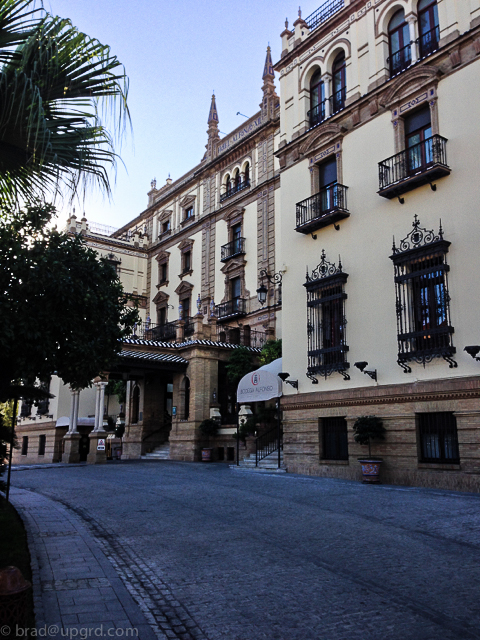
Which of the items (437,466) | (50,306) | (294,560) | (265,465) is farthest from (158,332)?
(294,560)

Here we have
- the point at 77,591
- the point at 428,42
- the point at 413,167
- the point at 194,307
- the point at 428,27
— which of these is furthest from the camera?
the point at 194,307

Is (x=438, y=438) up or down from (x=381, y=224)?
down

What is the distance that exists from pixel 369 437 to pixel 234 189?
68.9ft

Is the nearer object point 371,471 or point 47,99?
point 47,99

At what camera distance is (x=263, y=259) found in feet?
96.9

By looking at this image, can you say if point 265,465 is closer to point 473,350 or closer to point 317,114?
point 473,350

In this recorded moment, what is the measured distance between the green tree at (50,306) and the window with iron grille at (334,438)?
9443mm

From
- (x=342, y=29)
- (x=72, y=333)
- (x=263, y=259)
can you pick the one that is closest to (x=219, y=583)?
(x=72, y=333)

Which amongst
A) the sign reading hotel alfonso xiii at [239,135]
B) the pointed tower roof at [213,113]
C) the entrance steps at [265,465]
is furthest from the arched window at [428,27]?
the pointed tower roof at [213,113]

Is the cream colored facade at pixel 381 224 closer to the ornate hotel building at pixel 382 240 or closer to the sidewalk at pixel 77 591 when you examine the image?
the ornate hotel building at pixel 382 240

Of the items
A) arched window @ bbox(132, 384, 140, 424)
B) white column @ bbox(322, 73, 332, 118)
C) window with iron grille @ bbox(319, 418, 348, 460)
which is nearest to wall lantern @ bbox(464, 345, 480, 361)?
window with iron grille @ bbox(319, 418, 348, 460)

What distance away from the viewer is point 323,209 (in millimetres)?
18562

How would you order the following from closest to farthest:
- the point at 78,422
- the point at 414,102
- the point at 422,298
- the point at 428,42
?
the point at 422,298 < the point at 414,102 < the point at 428,42 < the point at 78,422

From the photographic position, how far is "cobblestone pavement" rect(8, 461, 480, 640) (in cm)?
479
